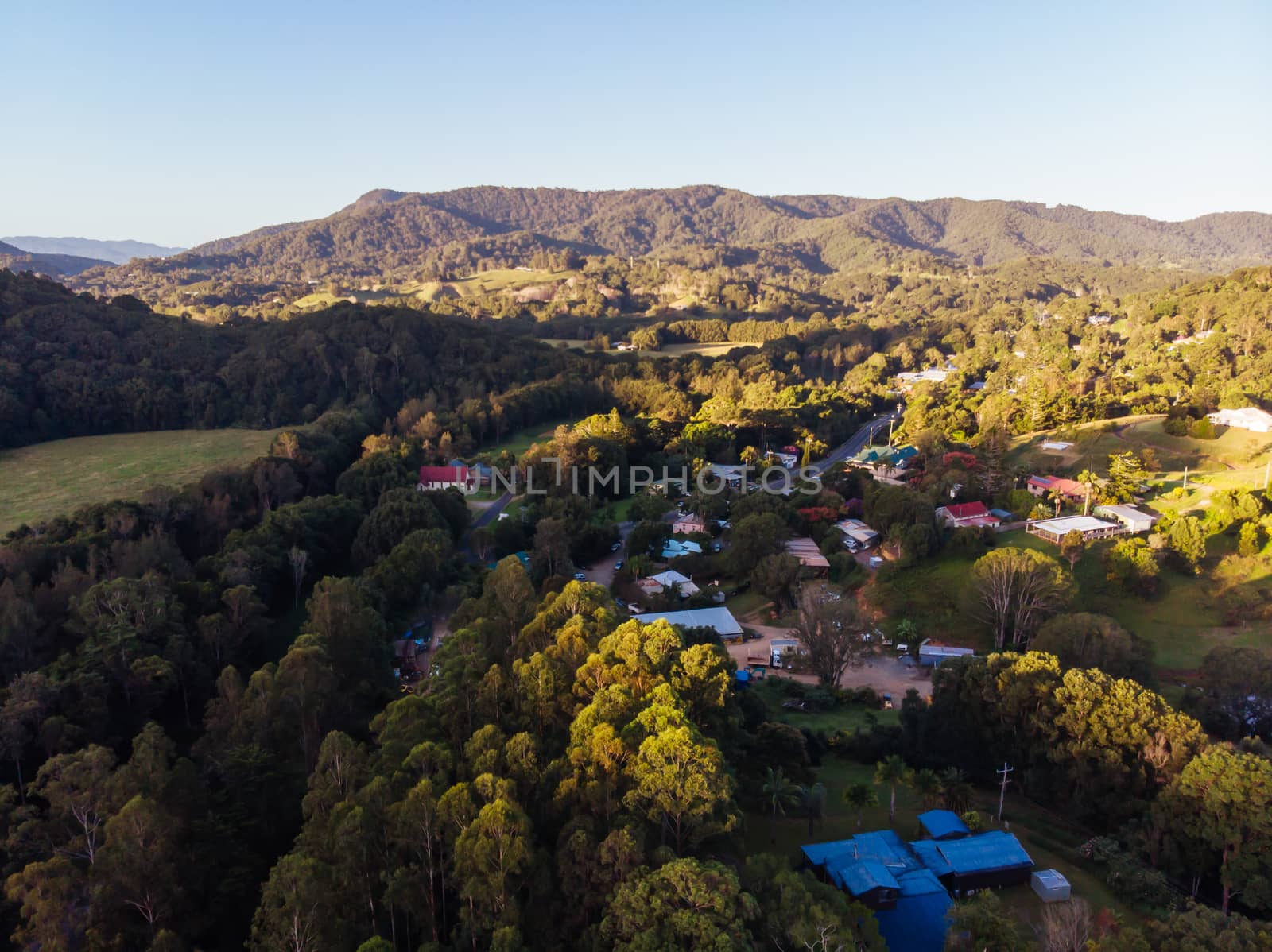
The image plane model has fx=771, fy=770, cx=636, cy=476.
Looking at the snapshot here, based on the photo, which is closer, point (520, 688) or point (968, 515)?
point (520, 688)

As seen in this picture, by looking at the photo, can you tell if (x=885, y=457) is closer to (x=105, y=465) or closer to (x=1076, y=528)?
(x=1076, y=528)

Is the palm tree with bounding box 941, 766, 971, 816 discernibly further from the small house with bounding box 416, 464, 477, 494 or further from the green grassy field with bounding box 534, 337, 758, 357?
the green grassy field with bounding box 534, 337, 758, 357

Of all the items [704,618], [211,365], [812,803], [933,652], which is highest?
[211,365]

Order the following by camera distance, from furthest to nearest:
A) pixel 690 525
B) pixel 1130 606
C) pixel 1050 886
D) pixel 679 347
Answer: pixel 679 347 < pixel 690 525 < pixel 1130 606 < pixel 1050 886

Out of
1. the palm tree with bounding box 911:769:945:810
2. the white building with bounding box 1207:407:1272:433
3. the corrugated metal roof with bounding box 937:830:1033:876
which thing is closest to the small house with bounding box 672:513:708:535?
the palm tree with bounding box 911:769:945:810

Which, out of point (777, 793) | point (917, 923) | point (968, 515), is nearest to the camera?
point (917, 923)

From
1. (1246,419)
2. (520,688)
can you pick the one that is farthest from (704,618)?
(1246,419)
